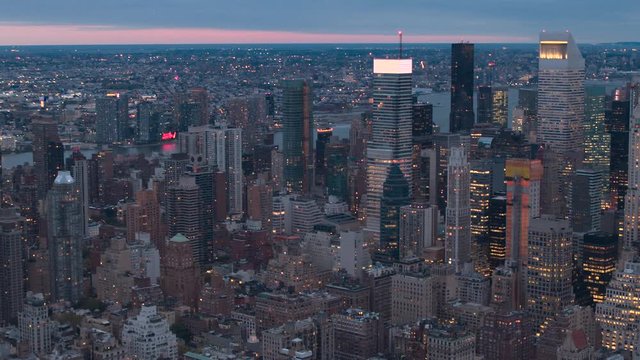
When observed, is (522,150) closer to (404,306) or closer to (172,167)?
(172,167)

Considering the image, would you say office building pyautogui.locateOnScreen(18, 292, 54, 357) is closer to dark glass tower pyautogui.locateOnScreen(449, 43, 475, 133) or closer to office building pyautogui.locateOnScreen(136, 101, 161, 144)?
dark glass tower pyautogui.locateOnScreen(449, 43, 475, 133)

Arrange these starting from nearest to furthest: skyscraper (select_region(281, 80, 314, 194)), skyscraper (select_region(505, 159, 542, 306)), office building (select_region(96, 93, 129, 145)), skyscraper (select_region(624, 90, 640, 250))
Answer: skyscraper (select_region(505, 159, 542, 306)) < skyscraper (select_region(624, 90, 640, 250)) < skyscraper (select_region(281, 80, 314, 194)) < office building (select_region(96, 93, 129, 145))

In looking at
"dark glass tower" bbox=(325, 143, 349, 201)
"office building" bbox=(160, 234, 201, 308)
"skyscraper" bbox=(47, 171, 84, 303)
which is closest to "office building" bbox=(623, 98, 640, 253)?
"dark glass tower" bbox=(325, 143, 349, 201)

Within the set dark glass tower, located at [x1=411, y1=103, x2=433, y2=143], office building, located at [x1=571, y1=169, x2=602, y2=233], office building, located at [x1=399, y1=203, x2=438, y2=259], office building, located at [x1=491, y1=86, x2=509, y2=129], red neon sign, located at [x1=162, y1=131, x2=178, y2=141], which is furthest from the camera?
red neon sign, located at [x1=162, y1=131, x2=178, y2=141]

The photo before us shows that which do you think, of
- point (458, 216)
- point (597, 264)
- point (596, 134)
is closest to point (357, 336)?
point (597, 264)

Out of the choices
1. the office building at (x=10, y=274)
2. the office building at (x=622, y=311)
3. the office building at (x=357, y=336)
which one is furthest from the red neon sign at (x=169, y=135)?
the office building at (x=622, y=311)

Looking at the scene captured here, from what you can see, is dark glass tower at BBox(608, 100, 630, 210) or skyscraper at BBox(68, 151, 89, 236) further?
dark glass tower at BBox(608, 100, 630, 210)

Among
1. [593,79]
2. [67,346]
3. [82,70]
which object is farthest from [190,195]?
[82,70]

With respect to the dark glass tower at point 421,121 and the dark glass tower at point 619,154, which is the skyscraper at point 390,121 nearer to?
the dark glass tower at point 421,121
